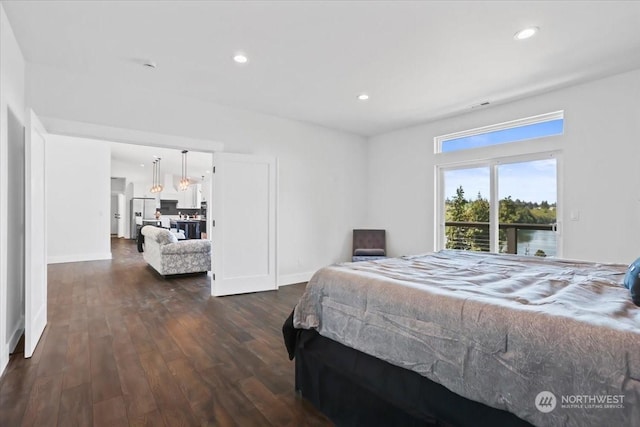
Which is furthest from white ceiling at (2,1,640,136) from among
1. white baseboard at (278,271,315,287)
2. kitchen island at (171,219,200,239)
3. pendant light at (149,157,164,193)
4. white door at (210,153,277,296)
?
pendant light at (149,157,164,193)

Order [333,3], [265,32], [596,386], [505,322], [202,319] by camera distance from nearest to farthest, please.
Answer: [596,386] < [505,322] < [333,3] < [265,32] < [202,319]

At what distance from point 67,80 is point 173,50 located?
146 cm

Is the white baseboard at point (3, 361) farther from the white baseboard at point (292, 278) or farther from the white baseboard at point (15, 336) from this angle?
the white baseboard at point (292, 278)

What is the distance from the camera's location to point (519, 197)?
4.27m

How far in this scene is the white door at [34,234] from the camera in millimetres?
2486

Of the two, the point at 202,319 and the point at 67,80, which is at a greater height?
the point at 67,80

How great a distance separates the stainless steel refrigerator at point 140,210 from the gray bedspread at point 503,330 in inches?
493

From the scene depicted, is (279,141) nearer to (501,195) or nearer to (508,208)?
(501,195)

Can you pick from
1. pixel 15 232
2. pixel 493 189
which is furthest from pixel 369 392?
pixel 493 189

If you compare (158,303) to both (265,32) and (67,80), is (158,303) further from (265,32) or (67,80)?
(265,32)

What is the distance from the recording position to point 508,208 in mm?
4379

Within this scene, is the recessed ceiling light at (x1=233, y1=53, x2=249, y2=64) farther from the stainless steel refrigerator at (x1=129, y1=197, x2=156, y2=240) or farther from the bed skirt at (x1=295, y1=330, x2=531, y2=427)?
the stainless steel refrigerator at (x1=129, y1=197, x2=156, y2=240)

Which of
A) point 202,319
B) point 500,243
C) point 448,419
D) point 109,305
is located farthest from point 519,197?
point 109,305

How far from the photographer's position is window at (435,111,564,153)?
3.93 meters
